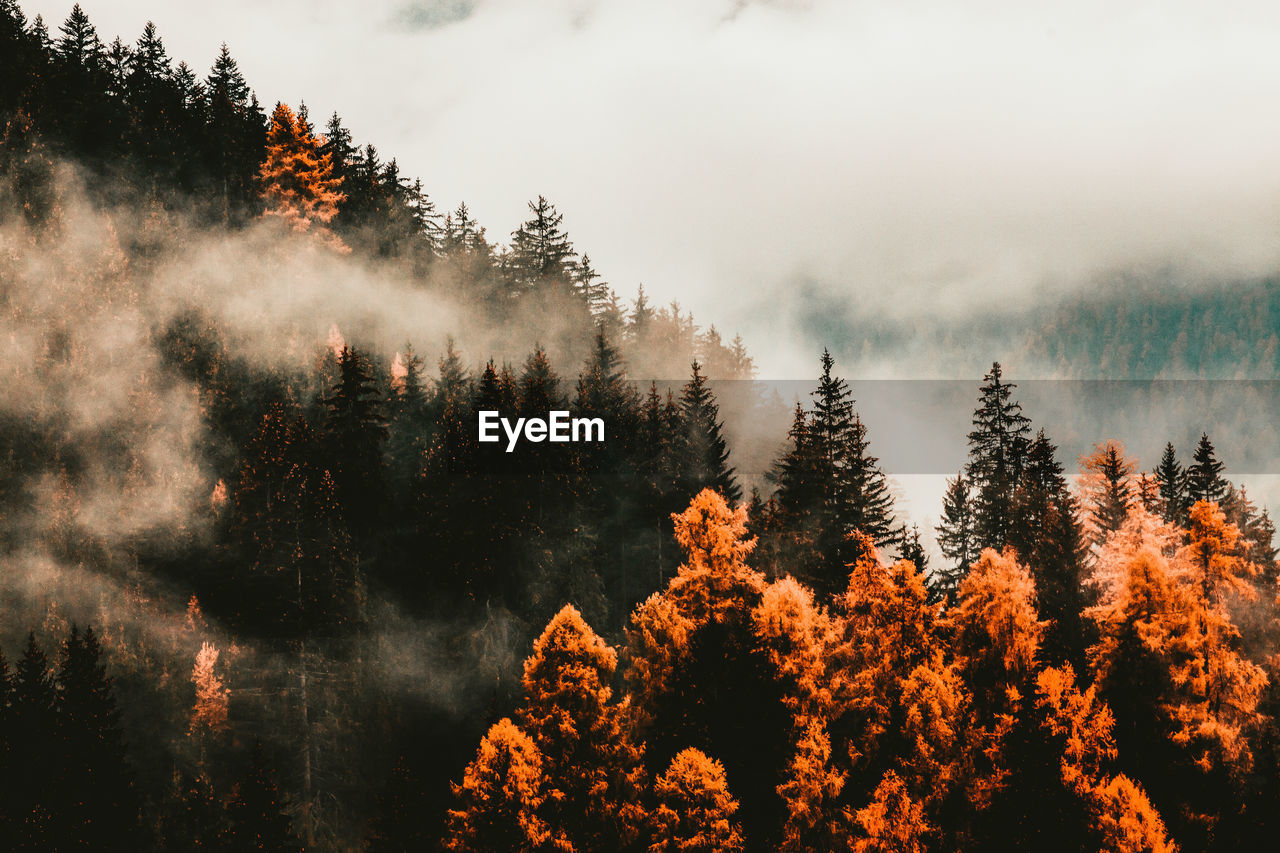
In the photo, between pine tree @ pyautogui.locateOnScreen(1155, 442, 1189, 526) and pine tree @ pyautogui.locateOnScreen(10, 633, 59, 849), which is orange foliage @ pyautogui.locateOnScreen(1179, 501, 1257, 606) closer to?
pine tree @ pyautogui.locateOnScreen(1155, 442, 1189, 526)

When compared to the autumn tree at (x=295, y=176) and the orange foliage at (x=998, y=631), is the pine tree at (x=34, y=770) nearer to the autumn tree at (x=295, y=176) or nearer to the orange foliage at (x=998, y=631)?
the orange foliage at (x=998, y=631)

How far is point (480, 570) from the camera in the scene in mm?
56188

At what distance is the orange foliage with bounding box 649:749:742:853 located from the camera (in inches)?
1174

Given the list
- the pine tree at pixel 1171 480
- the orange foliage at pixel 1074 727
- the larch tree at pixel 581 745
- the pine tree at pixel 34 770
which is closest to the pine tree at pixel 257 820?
the pine tree at pixel 34 770

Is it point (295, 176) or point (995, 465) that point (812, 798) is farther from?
point (295, 176)

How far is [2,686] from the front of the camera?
55.2m

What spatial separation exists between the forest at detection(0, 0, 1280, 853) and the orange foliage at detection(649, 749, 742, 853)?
5.2 inches

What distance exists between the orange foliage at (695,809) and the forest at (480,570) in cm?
13

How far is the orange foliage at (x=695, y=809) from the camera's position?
2981 cm

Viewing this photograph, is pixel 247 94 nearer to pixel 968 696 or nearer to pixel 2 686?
pixel 2 686

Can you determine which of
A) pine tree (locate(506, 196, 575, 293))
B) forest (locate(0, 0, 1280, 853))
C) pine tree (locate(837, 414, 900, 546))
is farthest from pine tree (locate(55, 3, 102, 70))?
pine tree (locate(837, 414, 900, 546))

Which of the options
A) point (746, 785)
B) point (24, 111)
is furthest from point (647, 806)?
point (24, 111)

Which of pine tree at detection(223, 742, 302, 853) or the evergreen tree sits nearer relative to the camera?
pine tree at detection(223, 742, 302, 853)

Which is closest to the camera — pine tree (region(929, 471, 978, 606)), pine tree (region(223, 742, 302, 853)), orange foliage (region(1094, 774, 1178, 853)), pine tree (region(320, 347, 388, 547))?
orange foliage (region(1094, 774, 1178, 853))
